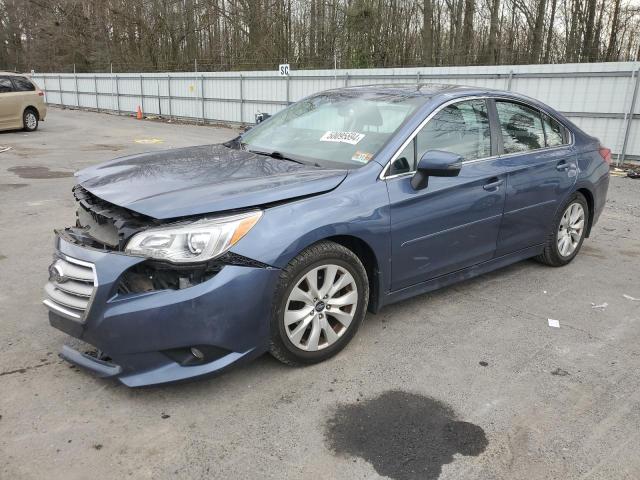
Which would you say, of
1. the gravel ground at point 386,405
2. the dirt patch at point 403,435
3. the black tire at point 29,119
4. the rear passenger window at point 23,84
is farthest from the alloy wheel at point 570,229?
the black tire at point 29,119

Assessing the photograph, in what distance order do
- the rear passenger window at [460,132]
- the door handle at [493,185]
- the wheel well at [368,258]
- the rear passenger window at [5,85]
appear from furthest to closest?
1. the rear passenger window at [5,85]
2. the door handle at [493,185]
3. the rear passenger window at [460,132]
4. the wheel well at [368,258]

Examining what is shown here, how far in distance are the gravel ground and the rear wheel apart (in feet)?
46.4

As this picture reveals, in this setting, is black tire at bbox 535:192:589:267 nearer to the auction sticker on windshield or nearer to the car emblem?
the auction sticker on windshield

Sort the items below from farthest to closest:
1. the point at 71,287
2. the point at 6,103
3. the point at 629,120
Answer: the point at 6,103 → the point at 629,120 → the point at 71,287

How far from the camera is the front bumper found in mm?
2762

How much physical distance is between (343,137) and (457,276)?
4.42ft

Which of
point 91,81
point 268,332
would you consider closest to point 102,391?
point 268,332

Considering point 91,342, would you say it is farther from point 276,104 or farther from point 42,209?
point 276,104

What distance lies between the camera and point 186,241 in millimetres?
2828

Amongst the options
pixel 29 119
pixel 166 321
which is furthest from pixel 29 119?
pixel 166 321

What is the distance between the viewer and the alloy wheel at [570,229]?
5117 mm

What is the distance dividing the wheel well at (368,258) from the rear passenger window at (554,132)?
231 centimetres

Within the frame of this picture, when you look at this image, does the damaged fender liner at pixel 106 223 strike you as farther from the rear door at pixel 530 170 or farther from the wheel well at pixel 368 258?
the rear door at pixel 530 170

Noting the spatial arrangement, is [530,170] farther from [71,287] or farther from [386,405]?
[71,287]
